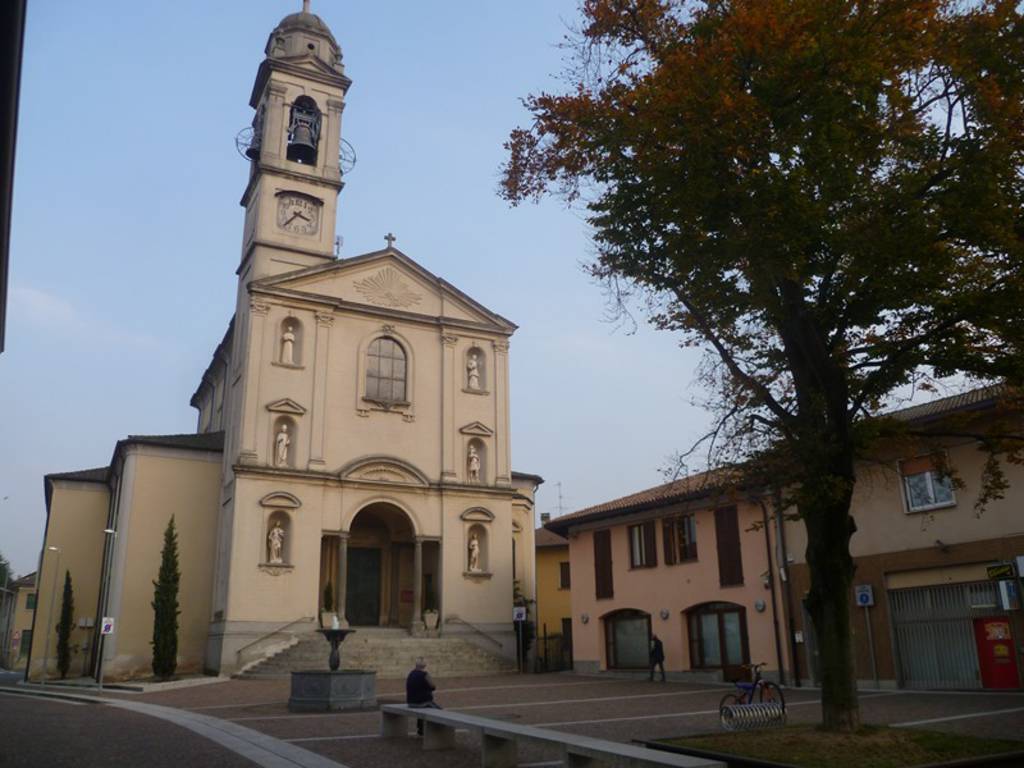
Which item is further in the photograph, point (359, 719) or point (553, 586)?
point (553, 586)

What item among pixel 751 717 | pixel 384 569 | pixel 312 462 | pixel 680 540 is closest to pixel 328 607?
pixel 384 569

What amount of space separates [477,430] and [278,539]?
907 cm

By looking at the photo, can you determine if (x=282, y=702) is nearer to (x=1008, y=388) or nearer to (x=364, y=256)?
(x=1008, y=388)

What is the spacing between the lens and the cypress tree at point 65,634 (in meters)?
36.9

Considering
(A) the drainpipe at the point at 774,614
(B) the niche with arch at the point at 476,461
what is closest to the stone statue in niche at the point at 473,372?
(B) the niche with arch at the point at 476,461

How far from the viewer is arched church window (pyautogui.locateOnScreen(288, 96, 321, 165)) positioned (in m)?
38.3

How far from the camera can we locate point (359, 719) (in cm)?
1689

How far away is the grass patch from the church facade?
22.2 metres

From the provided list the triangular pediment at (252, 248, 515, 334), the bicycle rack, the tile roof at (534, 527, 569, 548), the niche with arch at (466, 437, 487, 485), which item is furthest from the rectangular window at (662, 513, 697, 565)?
the tile roof at (534, 527, 569, 548)

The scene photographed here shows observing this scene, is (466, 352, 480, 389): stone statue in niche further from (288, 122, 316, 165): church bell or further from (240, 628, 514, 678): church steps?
(288, 122, 316, 165): church bell

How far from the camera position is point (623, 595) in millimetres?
30906

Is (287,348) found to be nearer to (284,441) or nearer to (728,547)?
(284,441)

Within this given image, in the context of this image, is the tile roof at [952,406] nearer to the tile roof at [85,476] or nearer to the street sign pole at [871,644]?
the street sign pole at [871,644]

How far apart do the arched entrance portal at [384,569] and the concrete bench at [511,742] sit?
20.4 m
